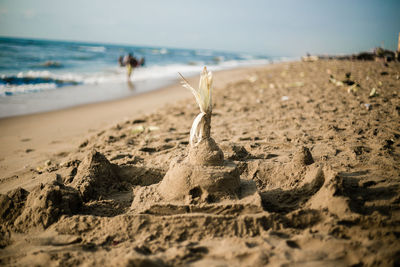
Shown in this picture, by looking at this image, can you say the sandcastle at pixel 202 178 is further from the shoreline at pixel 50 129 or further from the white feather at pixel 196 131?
the shoreline at pixel 50 129

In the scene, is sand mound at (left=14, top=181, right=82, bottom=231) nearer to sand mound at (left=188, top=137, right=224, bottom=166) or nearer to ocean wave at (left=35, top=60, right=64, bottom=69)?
sand mound at (left=188, top=137, right=224, bottom=166)

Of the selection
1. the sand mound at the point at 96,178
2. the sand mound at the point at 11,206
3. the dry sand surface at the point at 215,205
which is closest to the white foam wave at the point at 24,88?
the dry sand surface at the point at 215,205

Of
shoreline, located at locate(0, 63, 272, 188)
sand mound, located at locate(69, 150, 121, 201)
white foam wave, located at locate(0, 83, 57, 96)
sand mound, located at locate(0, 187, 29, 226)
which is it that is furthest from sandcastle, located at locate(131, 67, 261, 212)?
white foam wave, located at locate(0, 83, 57, 96)

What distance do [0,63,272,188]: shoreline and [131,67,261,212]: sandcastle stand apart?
200 centimetres

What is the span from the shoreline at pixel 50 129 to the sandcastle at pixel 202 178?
6.57 ft

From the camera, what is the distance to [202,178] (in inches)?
80.3

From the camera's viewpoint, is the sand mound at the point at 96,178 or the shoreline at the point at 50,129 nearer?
the sand mound at the point at 96,178

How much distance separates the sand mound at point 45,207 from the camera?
202 cm

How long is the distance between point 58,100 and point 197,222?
7.36 metres

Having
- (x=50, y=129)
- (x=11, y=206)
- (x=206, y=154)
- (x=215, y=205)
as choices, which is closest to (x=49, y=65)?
(x=50, y=129)

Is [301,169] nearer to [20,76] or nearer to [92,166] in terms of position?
[92,166]

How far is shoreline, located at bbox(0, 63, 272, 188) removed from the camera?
3.72 meters

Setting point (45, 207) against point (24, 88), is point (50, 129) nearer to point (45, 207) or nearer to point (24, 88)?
point (45, 207)

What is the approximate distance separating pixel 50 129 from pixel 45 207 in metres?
3.67
